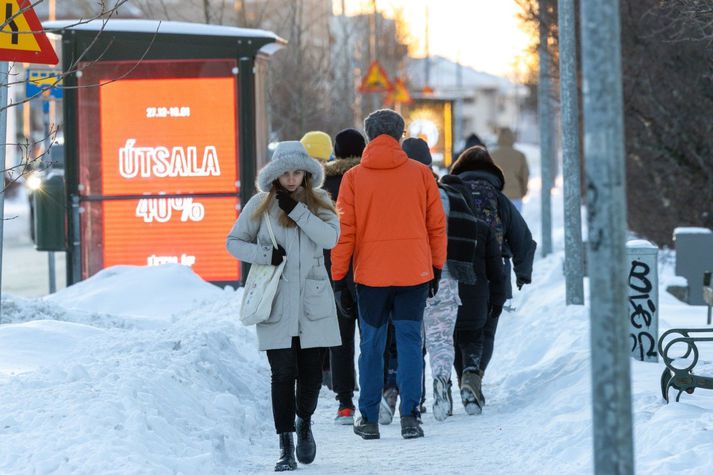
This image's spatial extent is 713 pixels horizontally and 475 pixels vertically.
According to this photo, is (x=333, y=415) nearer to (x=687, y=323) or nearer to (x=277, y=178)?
(x=277, y=178)

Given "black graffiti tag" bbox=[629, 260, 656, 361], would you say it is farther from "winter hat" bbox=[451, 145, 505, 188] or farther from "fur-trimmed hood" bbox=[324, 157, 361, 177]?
"fur-trimmed hood" bbox=[324, 157, 361, 177]

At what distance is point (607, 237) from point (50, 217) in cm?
1276

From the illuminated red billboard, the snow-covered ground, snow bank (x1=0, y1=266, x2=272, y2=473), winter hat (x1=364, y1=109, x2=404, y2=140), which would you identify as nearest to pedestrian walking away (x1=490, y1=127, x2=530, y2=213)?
the illuminated red billboard

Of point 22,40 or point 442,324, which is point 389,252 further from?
point 22,40

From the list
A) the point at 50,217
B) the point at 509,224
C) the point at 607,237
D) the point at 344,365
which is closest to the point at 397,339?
the point at 344,365

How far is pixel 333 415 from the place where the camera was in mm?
9469

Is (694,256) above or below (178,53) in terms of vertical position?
below

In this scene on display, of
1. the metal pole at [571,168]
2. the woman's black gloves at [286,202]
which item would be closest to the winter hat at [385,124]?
the woman's black gloves at [286,202]

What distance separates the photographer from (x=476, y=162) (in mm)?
9727

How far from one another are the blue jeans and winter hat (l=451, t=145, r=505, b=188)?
1.66 m

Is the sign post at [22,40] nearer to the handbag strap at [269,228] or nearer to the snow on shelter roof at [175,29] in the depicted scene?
the handbag strap at [269,228]

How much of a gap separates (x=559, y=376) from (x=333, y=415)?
5.11ft

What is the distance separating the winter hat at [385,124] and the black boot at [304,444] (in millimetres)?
1762

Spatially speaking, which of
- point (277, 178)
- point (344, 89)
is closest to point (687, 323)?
point (277, 178)
